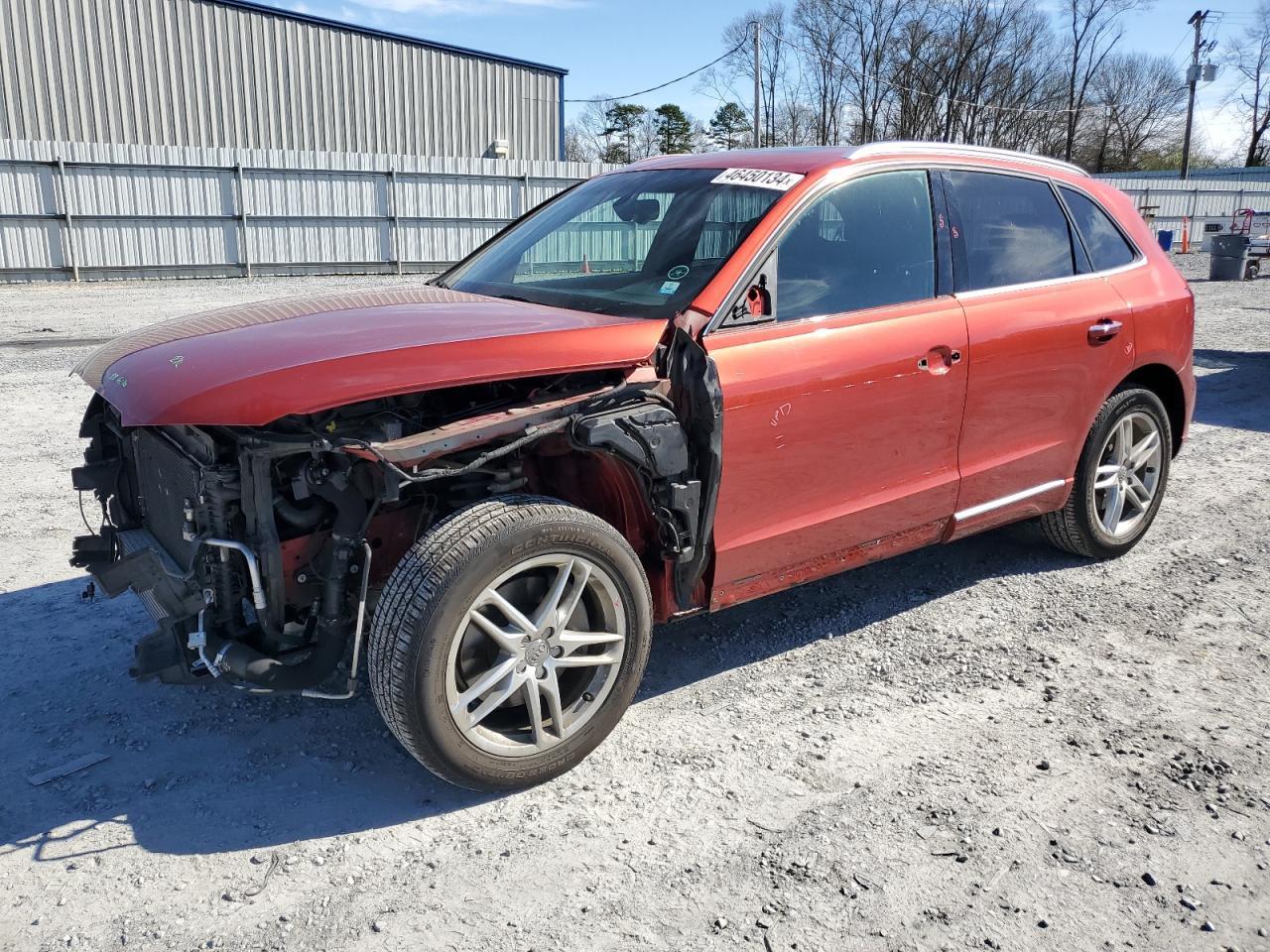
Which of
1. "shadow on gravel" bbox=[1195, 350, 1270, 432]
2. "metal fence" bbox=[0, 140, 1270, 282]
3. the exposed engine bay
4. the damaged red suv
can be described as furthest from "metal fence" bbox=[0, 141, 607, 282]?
the exposed engine bay

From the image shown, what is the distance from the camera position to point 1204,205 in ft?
129

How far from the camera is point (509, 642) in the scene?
115 inches

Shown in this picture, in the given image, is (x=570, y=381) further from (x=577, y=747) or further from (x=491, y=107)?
(x=491, y=107)

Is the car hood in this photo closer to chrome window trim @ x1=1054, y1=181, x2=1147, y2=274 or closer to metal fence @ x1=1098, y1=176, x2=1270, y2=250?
chrome window trim @ x1=1054, y1=181, x2=1147, y2=274

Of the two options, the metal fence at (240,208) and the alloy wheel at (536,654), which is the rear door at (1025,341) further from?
the metal fence at (240,208)

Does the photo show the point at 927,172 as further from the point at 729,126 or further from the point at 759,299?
the point at 729,126

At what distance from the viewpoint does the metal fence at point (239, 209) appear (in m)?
19.5

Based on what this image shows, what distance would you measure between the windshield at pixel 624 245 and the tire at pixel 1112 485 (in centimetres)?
213

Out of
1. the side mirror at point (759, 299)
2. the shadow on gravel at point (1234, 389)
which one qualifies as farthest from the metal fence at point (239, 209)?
the side mirror at point (759, 299)

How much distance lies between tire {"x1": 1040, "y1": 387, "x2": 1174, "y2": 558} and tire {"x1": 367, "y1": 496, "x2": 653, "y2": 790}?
8.37 feet

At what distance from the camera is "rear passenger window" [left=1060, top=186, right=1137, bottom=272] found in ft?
15.2

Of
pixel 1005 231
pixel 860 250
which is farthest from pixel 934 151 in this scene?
pixel 860 250

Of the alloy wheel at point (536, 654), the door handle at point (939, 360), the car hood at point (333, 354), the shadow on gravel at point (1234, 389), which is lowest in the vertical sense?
the shadow on gravel at point (1234, 389)

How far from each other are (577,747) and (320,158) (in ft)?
71.3
